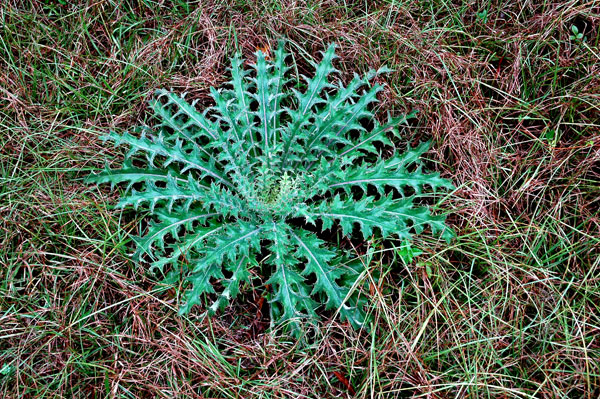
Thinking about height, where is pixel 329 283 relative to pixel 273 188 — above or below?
below

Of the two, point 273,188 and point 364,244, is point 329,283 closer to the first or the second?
point 364,244

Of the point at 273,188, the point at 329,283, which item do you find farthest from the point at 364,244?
the point at 273,188

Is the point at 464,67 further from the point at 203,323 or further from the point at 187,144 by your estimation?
the point at 203,323

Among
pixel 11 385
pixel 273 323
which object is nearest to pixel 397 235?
pixel 273 323

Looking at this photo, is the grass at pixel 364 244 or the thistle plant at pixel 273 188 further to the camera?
the thistle plant at pixel 273 188

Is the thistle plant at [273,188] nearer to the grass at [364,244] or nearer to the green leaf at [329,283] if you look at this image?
the green leaf at [329,283]

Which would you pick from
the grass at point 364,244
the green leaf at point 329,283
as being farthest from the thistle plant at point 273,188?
the grass at point 364,244

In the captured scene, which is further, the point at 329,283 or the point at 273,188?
the point at 273,188
